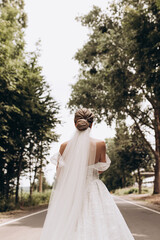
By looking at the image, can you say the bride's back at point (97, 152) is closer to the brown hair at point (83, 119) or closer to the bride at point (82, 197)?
the bride at point (82, 197)

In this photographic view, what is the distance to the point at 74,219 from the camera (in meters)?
3.08

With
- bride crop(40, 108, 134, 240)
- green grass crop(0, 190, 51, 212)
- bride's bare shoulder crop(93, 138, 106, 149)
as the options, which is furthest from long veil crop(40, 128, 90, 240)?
green grass crop(0, 190, 51, 212)

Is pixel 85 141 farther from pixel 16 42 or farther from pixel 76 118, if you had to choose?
pixel 16 42

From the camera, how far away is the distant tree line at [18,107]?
13.7 meters

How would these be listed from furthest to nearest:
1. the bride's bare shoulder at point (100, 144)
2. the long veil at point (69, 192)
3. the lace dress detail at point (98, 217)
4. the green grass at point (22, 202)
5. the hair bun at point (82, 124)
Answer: the green grass at point (22, 202) < the hair bun at point (82, 124) < the bride's bare shoulder at point (100, 144) < the long veil at point (69, 192) < the lace dress detail at point (98, 217)

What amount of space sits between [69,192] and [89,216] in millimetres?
366

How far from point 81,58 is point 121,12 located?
5.28 metres

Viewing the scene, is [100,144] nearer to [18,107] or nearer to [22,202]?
[18,107]

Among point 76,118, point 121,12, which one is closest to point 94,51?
point 121,12

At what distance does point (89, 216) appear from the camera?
10.1ft

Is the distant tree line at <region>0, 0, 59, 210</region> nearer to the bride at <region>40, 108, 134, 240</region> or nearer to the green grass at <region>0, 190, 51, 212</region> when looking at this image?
the green grass at <region>0, 190, 51, 212</region>

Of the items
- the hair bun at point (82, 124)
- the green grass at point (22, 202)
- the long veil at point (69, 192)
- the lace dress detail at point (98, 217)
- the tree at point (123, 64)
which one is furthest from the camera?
the green grass at point (22, 202)

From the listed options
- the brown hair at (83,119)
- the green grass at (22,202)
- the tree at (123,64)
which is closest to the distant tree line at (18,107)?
the green grass at (22,202)

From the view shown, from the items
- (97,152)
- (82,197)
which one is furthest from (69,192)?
(97,152)
